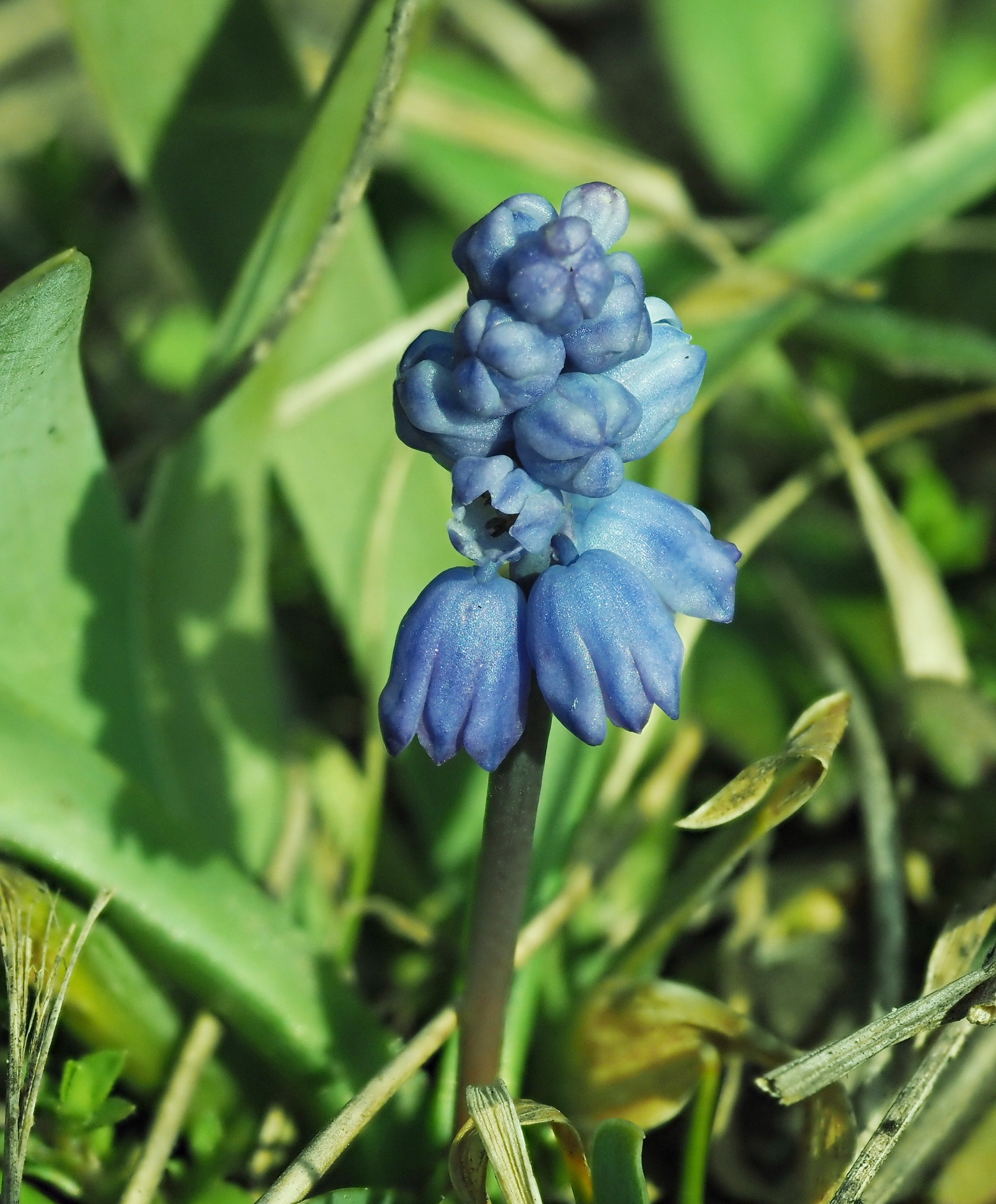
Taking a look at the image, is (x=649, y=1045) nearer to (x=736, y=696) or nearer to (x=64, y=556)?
(x=736, y=696)

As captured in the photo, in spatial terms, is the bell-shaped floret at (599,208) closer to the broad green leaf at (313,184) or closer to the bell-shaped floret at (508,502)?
the bell-shaped floret at (508,502)

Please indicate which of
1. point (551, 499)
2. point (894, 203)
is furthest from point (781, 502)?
point (551, 499)

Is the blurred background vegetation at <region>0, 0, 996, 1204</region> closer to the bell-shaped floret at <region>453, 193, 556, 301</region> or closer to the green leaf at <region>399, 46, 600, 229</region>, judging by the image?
the green leaf at <region>399, 46, 600, 229</region>

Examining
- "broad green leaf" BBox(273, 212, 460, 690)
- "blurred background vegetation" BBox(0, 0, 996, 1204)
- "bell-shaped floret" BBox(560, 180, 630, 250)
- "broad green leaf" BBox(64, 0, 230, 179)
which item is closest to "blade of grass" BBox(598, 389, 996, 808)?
"blurred background vegetation" BBox(0, 0, 996, 1204)

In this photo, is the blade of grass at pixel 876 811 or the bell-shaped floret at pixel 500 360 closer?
the bell-shaped floret at pixel 500 360

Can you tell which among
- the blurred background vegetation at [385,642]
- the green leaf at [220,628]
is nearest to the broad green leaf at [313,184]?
the blurred background vegetation at [385,642]
